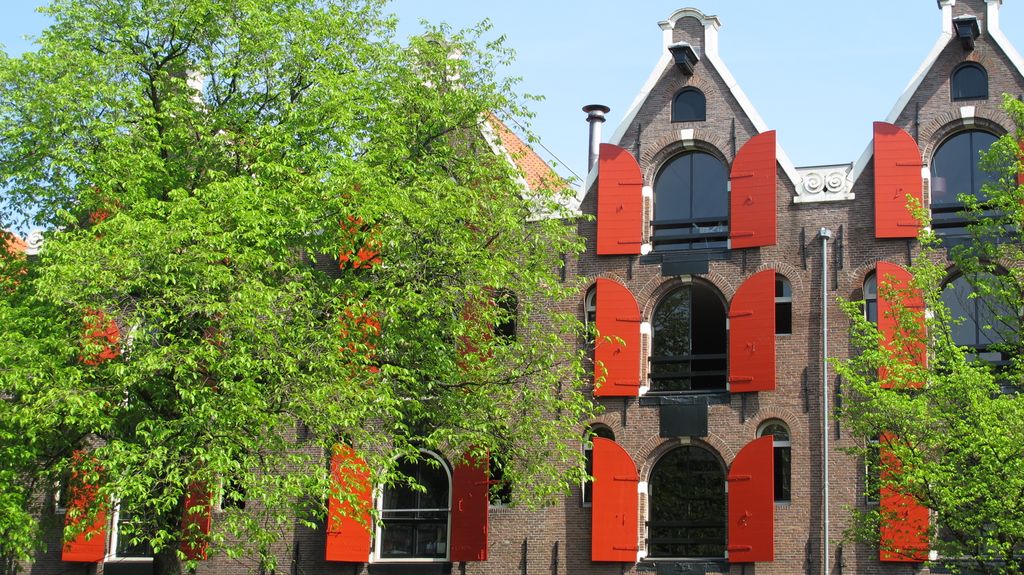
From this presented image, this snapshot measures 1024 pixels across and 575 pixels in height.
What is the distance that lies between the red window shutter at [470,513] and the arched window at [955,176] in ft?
36.0

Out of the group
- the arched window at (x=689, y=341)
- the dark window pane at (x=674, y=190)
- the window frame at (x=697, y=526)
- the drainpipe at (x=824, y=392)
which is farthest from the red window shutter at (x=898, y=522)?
the dark window pane at (x=674, y=190)

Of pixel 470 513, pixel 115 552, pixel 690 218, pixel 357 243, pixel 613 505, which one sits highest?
pixel 690 218

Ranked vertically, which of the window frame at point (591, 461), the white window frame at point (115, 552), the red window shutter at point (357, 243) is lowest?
the white window frame at point (115, 552)

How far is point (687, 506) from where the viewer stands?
2778 centimetres

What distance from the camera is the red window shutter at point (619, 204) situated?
2923cm

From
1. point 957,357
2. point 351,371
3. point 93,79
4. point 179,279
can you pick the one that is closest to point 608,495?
point 351,371

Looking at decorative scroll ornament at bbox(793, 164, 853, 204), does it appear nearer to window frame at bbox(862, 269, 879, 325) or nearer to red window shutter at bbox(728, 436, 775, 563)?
window frame at bbox(862, 269, 879, 325)

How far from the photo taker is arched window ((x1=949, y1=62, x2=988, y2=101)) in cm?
2783

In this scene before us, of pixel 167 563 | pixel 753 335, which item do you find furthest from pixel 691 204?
pixel 167 563

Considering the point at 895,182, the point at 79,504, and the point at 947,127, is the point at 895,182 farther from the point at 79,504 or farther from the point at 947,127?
the point at 79,504

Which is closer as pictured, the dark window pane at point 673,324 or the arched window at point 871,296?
the arched window at point 871,296

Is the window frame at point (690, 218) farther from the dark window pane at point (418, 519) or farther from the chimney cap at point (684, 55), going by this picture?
the dark window pane at point (418, 519)

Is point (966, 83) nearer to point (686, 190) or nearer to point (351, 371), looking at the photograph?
point (686, 190)

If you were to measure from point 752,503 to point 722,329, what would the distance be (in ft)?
12.9
